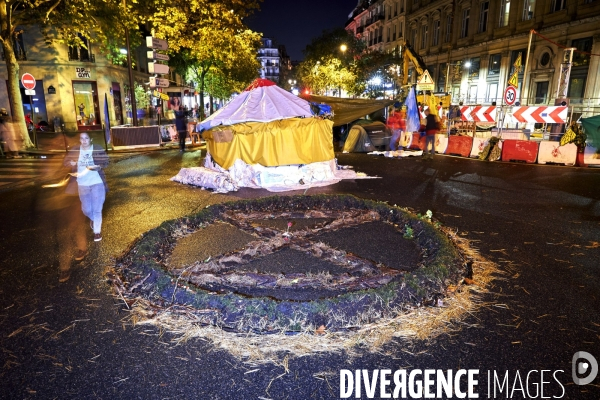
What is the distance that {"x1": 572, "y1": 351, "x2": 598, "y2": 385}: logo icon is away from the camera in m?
3.03

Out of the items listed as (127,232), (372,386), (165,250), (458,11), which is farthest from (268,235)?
(458,11)

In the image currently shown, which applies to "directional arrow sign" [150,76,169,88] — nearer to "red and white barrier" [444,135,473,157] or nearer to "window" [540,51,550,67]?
"red and white barrier" [444,135,473,157]

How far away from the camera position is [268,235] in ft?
21.1

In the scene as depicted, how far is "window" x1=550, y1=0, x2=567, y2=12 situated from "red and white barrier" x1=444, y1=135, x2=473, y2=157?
17.3 meters

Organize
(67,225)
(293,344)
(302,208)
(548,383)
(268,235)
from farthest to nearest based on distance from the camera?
(302,208)
(67,225)
(268,235)
(293,344)
(548,383)

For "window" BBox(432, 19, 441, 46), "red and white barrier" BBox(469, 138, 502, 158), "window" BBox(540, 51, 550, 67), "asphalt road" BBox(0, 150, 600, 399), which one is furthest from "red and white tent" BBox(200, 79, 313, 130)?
"window" BBox(432, 19, 441, 46)

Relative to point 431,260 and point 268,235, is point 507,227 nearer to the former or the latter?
point 431,260

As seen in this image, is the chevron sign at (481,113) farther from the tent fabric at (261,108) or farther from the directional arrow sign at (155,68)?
the directional arrow sign at (155,68)

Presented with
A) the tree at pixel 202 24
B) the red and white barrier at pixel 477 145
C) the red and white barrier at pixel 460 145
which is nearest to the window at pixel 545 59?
the red and white barrier at pixel 460 145

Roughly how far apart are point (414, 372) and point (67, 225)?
668 cm

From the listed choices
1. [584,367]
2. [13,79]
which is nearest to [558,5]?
[584,367]

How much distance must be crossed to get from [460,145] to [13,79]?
1987cm

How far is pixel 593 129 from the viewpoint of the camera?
12.4 metres

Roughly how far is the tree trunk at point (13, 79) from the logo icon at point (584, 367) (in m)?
19.8
